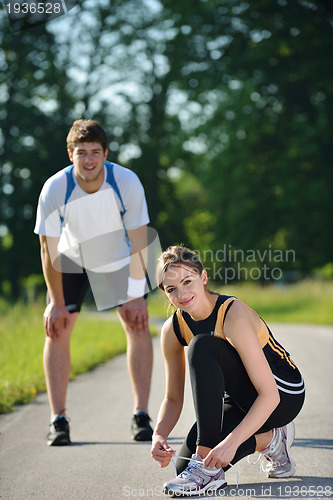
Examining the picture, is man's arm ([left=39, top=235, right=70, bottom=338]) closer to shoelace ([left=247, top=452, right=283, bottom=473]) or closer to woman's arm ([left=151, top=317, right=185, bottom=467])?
woman's arm ([left=151, top=317, right=185, bottom=467])

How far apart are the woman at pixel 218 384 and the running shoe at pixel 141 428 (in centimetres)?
120

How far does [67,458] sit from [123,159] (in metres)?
32.1

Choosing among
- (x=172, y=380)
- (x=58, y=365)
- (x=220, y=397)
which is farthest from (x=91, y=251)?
(x=220, y=397)

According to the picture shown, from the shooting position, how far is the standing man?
5297mm

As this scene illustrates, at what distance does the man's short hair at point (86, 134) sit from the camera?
5.25 metres

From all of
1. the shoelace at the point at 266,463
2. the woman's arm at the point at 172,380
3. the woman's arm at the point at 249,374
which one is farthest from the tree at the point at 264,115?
the woman's arm at the point at 249,374

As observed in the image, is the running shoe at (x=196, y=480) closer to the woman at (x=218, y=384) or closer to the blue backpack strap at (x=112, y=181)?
the woman at (x=218, y=384)

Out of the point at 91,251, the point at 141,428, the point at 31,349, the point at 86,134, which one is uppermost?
the point at 86,134

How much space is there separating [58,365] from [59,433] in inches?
20.6

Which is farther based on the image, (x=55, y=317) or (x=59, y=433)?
(x=55, y=317)

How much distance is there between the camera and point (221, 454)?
356cm

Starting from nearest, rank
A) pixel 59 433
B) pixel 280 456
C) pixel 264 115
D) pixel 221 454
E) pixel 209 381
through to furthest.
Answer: pixel 221 454 < pixel 209 381 < pixel 280 456 < pixel 59 433 < pixel 264 115

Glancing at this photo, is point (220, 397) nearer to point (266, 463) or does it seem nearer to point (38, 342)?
point (266, 463)

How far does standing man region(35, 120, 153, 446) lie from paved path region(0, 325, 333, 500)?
317 mm
